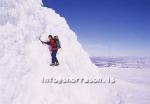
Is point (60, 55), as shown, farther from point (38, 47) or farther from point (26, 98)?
point (26, 98)

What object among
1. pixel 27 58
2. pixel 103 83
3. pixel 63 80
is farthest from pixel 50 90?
pixel 103 83

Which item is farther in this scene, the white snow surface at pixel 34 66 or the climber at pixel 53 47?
the climber at pixel 53 47

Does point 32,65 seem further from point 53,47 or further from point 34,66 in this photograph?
point 53,47

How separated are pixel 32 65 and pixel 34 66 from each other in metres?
0.09

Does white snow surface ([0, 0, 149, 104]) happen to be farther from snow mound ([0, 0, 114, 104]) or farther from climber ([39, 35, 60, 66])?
climber ([39, 35, 60, 66])

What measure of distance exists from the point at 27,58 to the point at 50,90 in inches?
53.7

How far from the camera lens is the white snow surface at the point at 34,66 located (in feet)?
25.7

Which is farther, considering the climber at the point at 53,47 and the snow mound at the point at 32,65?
the climber at the point at 53,47

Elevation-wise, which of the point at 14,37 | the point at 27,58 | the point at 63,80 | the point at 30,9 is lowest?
the point at 63,80

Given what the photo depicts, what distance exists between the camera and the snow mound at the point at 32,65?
7.81m

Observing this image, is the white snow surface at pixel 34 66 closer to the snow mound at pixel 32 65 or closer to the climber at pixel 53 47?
the snow mound at pixel 32 65

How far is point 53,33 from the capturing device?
10562 mm

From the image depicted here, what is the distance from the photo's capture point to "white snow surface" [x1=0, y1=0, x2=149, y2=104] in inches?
308

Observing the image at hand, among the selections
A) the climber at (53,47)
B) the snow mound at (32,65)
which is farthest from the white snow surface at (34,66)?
the climber at (53,47)
